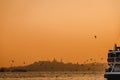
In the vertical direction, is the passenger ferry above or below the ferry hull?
above

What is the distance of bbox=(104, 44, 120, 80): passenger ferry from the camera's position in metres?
66.2

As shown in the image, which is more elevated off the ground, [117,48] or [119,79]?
[117,48]

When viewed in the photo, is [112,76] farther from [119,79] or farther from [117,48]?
[117,48]

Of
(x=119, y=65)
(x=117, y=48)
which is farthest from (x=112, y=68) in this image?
(x=117, y=48)

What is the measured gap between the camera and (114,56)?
2766 inches

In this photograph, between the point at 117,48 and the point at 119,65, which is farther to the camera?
the point at 117,48

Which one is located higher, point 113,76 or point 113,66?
point 113,66

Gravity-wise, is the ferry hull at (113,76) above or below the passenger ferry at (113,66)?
below

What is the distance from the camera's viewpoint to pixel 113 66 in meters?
68.2

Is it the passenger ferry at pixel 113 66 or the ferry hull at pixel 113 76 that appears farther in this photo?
the passenger ferry at pixel 113 66

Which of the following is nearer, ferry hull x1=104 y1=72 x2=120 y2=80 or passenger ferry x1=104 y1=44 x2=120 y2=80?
ferry hull x1=104 y1=72 x2=120 y2=80

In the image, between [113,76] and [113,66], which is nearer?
[113,76]

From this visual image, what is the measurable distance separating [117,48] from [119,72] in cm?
756

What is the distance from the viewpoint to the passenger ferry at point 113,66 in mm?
66200
